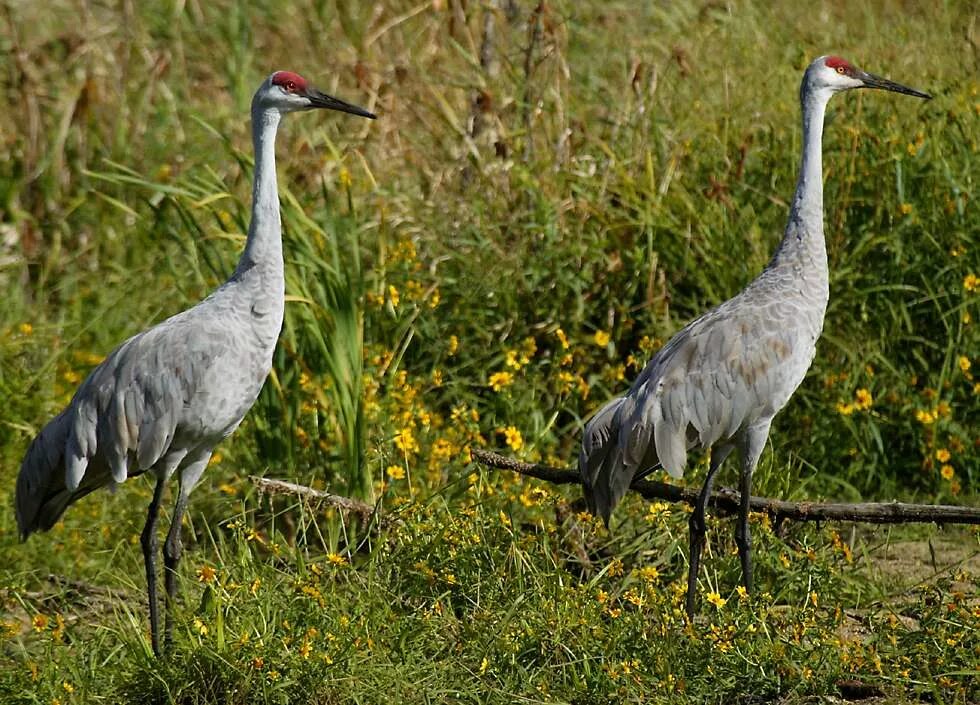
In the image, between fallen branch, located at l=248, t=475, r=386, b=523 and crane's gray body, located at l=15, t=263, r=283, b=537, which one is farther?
fallen branch, located at l=248, t=475, r=386, b=523

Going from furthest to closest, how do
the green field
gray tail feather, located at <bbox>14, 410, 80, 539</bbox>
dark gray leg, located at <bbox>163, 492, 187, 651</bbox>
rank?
gray tail feather, located at <bbox>14, 410, 80, 539</bbox>
dark gray leg, located at <bbox>163, 492, 187, 651</bbox>
the green field

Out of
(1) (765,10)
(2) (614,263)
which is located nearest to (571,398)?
(2) (614,263)

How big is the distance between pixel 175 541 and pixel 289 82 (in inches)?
65.8

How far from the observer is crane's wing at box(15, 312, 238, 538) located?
4695 millimetres

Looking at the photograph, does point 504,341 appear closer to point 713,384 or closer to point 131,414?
point 713,384

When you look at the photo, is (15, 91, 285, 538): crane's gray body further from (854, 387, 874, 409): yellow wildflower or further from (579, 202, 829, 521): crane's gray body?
(854, 387, 874, 409): yellow wildflower

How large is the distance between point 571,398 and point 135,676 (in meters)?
2.47

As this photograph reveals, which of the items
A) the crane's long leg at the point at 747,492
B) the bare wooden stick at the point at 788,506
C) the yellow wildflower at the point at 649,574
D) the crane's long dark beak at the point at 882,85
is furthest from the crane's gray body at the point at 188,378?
the crane's long dark beak at the point at 882,85

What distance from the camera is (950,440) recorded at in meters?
5.75

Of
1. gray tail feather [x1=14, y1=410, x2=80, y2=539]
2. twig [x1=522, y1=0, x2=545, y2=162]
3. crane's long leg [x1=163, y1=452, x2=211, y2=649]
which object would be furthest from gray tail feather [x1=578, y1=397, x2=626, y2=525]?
twig [x1=522, y1=0, x2=545, y2=162]

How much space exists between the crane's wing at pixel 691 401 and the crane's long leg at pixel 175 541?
55.4 inches

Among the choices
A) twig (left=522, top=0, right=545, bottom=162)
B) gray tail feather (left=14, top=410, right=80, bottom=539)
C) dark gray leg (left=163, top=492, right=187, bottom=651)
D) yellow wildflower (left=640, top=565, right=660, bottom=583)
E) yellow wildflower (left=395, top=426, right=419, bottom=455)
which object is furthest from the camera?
twig (left=522, top=0, right=545, bottom=162)

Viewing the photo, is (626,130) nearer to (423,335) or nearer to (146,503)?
(423,335)

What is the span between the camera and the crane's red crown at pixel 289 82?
4.91 m
